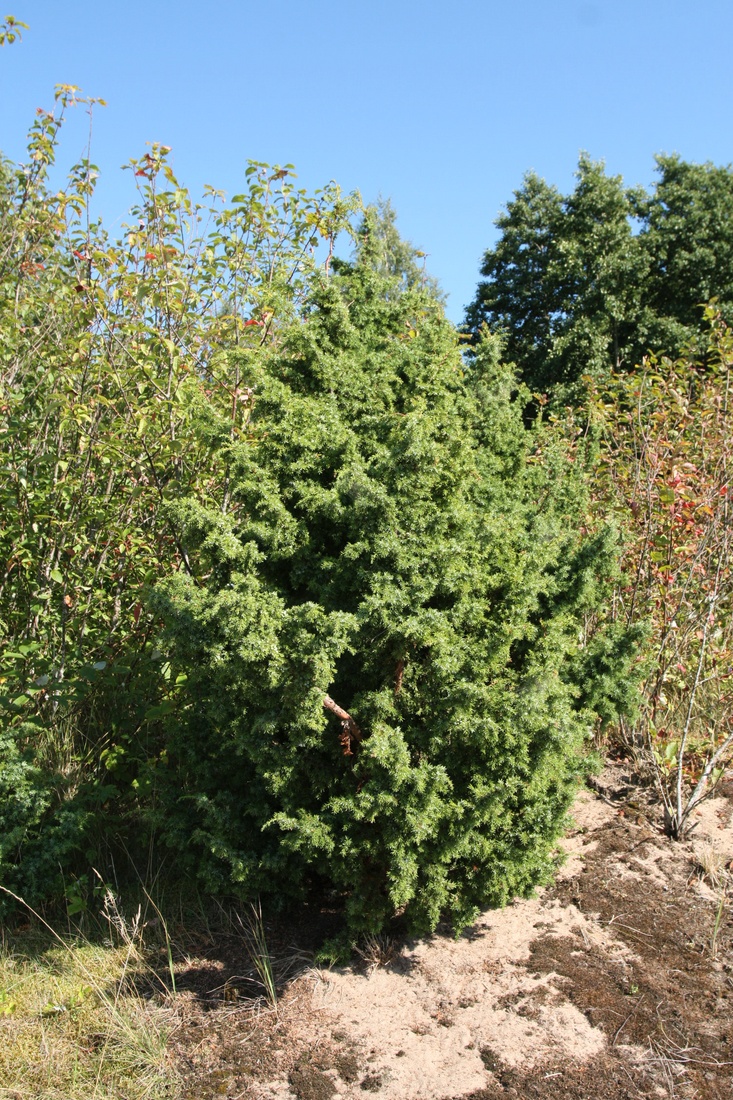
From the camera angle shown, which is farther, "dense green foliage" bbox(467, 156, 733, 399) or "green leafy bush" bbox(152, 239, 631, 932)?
"dense green foliage" bbox(467, 156, 733, 399)

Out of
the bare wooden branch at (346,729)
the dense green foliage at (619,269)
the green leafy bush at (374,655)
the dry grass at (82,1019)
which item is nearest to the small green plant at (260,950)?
the green leafy bush at (374,655)

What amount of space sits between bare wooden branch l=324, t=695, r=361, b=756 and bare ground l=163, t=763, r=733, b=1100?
2.99ft

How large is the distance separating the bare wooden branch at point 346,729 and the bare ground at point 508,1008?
91cm

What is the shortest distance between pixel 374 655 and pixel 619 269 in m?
18.9

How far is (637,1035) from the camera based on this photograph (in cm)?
291

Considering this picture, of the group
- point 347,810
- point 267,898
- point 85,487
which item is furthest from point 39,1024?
point 85,487

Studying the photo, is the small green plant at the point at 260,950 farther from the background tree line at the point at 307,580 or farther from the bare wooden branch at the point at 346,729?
the bare wooden branch at the point at 346,729

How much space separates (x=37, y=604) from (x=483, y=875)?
2.61 m

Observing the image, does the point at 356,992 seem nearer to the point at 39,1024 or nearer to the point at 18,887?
the point at 39,1024

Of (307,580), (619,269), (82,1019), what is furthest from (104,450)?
(619,269)

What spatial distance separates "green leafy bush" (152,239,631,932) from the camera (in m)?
2.92

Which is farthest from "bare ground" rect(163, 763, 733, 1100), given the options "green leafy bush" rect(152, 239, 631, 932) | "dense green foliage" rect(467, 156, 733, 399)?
"dense green foliage" rect(467, 156, 733, 399)

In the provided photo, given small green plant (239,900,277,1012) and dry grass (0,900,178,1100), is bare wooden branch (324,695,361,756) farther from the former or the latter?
dry grass (0,900,178,1100)

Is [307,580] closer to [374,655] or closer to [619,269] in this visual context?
[374,655]
